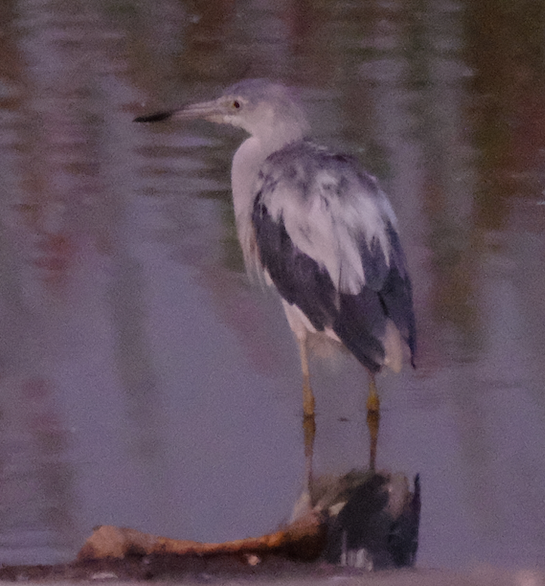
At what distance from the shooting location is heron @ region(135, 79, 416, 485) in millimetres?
3303

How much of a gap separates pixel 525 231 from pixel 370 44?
2701 mm

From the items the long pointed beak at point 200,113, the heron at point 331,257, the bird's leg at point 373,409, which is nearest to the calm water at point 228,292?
the bird's leg at point 373,409

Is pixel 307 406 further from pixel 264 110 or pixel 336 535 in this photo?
pixel 264 110

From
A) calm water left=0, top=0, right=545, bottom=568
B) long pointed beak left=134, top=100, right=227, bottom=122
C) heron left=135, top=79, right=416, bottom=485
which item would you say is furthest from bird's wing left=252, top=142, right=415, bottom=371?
long pointed beak left=134, top=100, right=227, bottom=122

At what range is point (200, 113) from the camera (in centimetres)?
404

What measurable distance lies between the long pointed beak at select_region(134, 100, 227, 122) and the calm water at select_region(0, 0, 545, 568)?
0.59m

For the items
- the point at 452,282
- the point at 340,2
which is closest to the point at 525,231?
the point at 452,282

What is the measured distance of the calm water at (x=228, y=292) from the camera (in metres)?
3.07

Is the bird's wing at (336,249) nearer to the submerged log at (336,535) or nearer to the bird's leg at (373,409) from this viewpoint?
the bird's leg at (373,409)

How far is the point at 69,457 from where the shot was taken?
10.6ft

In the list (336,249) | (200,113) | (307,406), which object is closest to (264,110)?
(200,113)

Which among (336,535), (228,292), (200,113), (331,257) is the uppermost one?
(200,113)

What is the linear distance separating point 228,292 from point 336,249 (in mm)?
889

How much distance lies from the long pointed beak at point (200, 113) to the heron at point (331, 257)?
12.4 inches
